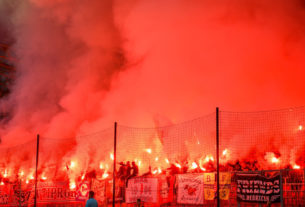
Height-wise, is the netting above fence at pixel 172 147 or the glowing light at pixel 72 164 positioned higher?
the netting above fence at pixel 172 147

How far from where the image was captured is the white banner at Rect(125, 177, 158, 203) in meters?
13.3

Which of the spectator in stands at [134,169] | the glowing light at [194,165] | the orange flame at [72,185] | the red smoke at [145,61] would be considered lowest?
the orange flame at [72,185]

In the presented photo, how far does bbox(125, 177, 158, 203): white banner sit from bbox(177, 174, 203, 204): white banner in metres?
1.10

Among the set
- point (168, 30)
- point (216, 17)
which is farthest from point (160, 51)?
point (216, 17)

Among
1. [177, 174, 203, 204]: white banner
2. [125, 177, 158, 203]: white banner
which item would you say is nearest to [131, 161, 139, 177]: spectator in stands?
[125, 177, 158, 203]: white banner

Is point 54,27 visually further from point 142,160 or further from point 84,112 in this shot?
point 142,160

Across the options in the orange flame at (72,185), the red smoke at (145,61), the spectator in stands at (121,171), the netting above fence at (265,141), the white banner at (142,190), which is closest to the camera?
the white banner at (142,190)

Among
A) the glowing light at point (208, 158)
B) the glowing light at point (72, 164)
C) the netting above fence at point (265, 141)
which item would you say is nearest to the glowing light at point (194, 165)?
the glowing light at point (208, 158)

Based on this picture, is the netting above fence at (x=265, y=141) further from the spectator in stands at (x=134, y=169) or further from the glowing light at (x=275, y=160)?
the spectator in stands at (x=134, y=169)

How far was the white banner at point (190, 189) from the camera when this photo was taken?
11.9 meters

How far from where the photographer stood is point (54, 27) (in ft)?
85.1

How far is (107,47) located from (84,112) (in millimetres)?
4719

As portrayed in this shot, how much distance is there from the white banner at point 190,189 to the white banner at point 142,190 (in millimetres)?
1099

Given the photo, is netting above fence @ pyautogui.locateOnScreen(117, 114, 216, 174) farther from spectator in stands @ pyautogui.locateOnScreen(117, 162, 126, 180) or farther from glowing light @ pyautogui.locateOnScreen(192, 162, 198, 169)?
spectator in stands @ pyautogui.locateOnScreen(117, 162, 126, 180)
